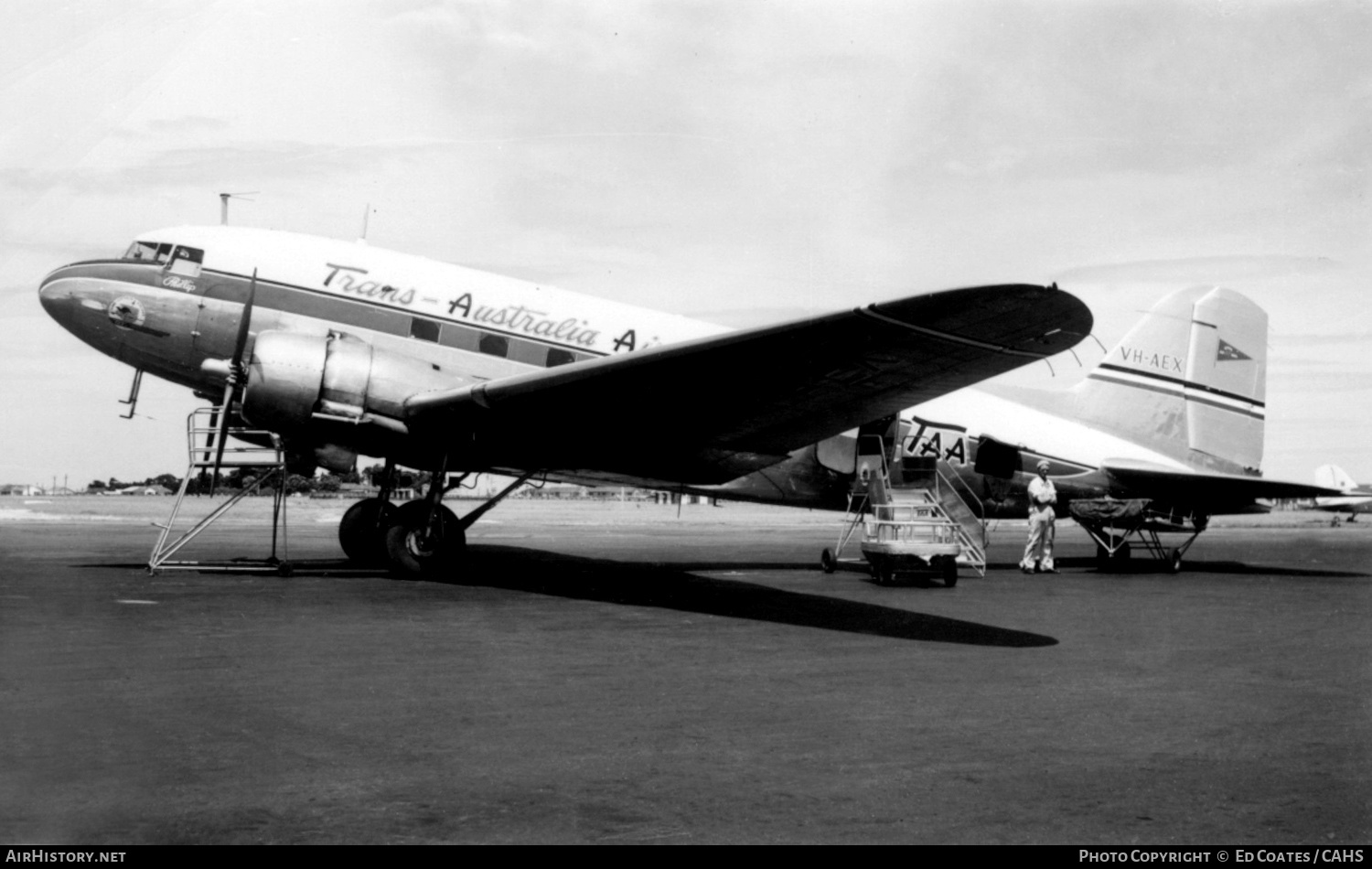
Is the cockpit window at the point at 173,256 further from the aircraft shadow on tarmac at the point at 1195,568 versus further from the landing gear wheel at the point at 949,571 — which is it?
the aircraft shadow on tarmac at the point at 1195,568

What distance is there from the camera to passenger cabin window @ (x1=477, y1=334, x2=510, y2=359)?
12867 millimetres

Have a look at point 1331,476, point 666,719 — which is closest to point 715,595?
point 666,719

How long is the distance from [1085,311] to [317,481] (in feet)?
275

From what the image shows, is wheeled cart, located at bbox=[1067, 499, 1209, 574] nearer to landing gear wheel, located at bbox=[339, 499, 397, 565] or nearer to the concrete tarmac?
the concrete tarmac

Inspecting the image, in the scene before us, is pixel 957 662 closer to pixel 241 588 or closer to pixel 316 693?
pixel 316 693

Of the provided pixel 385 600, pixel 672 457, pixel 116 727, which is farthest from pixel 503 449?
pixel 116 727

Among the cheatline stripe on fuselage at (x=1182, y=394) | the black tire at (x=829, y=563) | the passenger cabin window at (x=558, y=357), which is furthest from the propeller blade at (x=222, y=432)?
the cheatline stripe on fuselage at (x=1182, y=394)

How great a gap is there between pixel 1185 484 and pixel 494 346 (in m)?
10.4

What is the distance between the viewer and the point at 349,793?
11.8 feet

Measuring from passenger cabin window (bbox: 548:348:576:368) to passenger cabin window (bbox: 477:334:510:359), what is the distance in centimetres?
52

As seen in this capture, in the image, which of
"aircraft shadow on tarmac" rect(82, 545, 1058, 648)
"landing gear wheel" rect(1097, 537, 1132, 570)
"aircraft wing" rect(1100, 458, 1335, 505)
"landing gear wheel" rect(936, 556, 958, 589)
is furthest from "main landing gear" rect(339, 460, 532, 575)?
"landing gear wheel" rect(1097, 537, 1132, 570)

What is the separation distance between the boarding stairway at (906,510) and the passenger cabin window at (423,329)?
5.81 meters

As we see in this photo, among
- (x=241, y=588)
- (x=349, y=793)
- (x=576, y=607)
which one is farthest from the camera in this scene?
(x=241, y=588)

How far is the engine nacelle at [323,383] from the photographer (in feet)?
35.0
